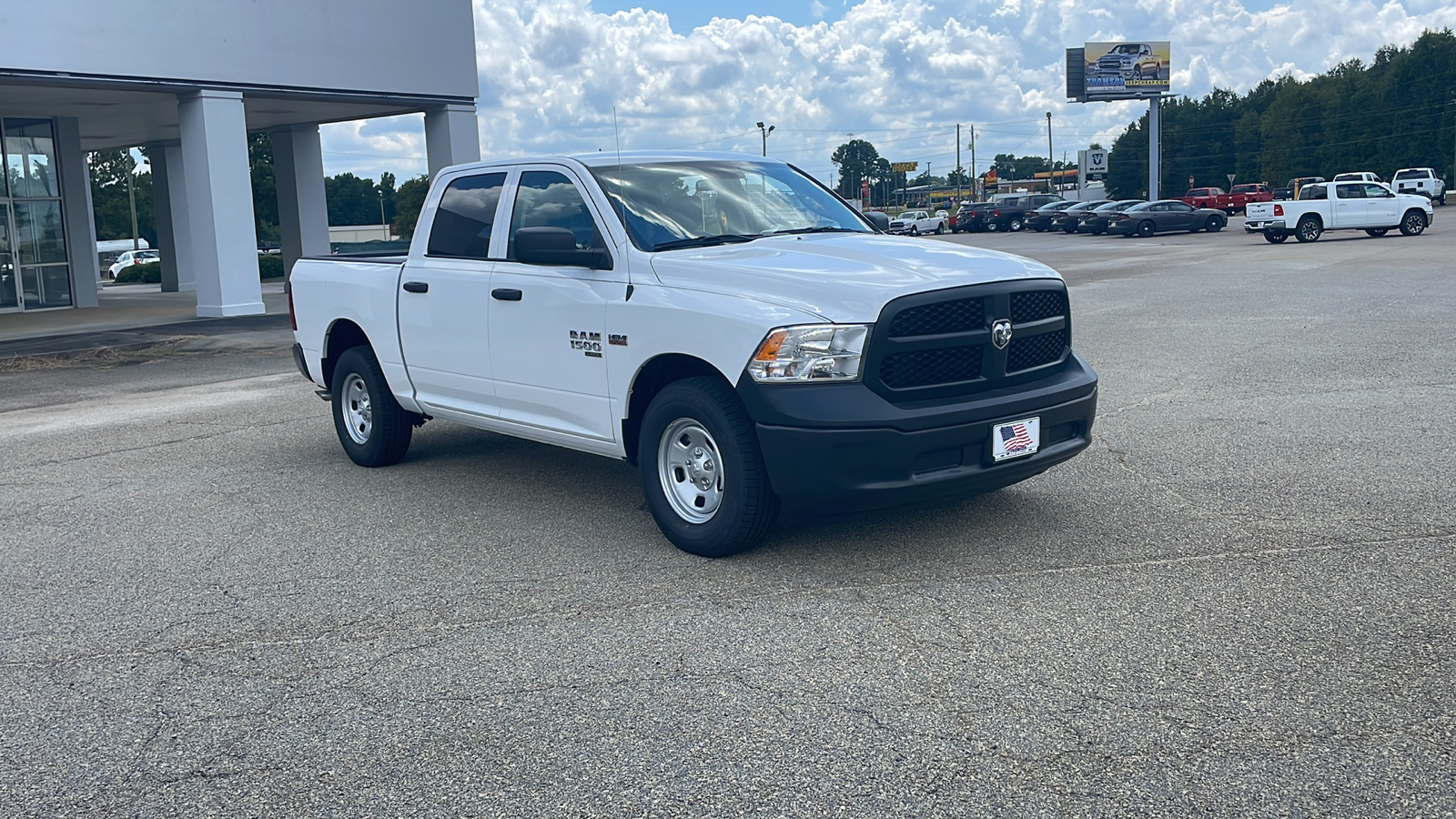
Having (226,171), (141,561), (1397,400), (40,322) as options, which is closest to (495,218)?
(141,561)

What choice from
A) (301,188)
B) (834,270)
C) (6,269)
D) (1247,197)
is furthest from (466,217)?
(1247,197)

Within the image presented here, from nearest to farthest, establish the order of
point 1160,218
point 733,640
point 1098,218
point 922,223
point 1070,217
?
point 733,640 < point 1160,218 < point 1098,218 < point 1070,217 < point 922,223

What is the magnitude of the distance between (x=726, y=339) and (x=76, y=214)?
26.3 metres

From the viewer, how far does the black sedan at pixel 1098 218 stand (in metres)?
51.1

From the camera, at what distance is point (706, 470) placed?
5824 millimetres

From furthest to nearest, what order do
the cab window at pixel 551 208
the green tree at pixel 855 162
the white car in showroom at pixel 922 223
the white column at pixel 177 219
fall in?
1. the green tree at pixel 855 162
2. the white car in showroom at pixel 922 223
3. the white column at pixel 177 219
4. the cab window at pixel 551 208

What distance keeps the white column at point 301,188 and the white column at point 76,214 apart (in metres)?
4.20

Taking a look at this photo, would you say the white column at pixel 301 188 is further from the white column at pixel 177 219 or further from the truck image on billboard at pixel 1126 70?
the truck image on billboard at pixel 1126 70

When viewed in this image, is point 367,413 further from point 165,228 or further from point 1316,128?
point 1316,128

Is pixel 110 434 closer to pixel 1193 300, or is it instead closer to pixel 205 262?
pixel 205 262

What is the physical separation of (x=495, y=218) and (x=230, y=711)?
3604mm

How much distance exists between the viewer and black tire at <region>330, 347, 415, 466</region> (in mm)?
8000

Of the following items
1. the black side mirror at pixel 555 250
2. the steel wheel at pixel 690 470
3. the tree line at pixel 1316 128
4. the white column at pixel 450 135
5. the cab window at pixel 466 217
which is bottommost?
the steel wheel at pixel 690 470

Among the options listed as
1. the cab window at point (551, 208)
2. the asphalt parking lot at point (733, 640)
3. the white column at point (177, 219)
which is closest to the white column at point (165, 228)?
the white column at point (177, 219)
